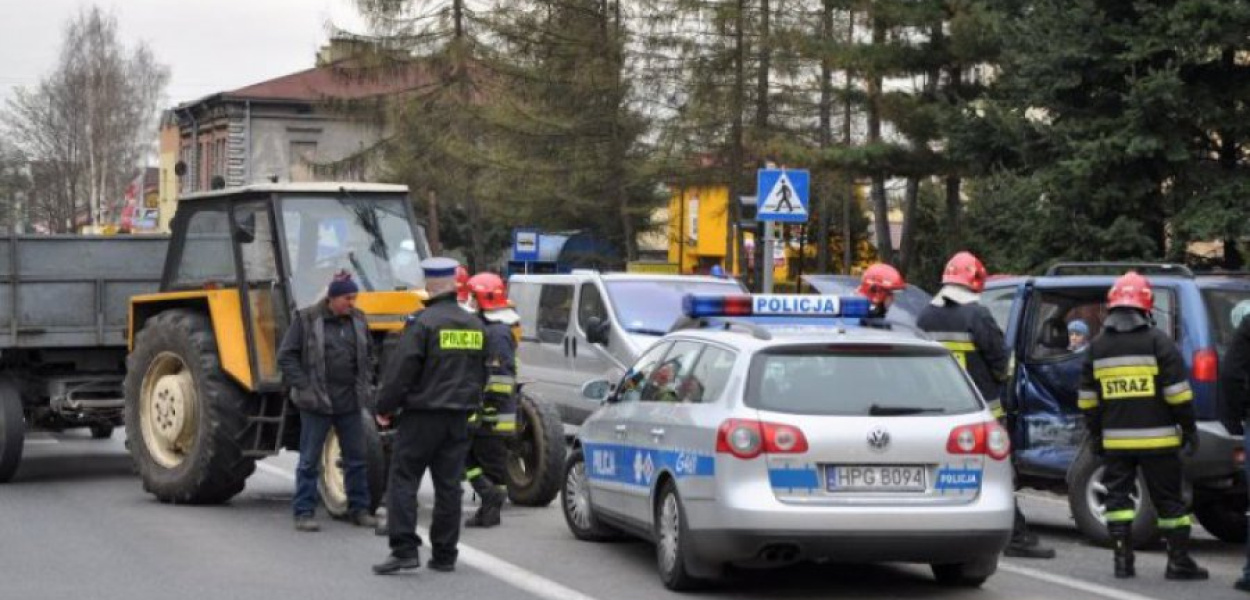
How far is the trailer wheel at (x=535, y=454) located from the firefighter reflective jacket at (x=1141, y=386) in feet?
15.4

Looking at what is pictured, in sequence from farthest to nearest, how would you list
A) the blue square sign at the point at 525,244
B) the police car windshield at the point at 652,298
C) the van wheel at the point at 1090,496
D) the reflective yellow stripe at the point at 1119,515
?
the blue square sign at the point at 525,244, the police car windshield at the point at 652,298, the van wheel at the point at 1090,496, the reflective yellow stripe at the point at 1119,515

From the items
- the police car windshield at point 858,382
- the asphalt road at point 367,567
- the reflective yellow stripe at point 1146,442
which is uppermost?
the police car windshield at point 858,382

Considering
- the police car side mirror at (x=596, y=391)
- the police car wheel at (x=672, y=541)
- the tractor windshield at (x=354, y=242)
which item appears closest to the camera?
the police car wheel at (x=672, y=541)

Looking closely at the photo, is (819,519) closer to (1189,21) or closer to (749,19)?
(1189,21)

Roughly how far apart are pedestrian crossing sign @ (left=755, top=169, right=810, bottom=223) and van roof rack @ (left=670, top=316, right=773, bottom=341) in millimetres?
7645

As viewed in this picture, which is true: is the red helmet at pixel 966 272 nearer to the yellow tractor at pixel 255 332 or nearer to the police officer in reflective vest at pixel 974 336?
the police officer in reflective vest at pixel 974 336

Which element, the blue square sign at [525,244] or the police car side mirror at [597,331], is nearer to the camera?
the police car side mirror at [597,331]

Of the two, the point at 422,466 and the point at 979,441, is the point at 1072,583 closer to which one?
the point at 979,441

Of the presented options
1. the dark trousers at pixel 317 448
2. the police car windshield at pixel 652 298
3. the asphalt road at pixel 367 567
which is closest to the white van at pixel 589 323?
the police car windshield at pixel 652 298

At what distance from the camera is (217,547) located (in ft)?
40.4

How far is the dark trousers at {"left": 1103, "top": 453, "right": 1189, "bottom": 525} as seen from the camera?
11078 mm

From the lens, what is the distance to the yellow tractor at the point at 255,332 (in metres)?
14.5

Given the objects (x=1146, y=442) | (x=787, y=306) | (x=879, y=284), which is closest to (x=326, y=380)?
(x=787, y=306)

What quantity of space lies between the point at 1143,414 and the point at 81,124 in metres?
85.9
